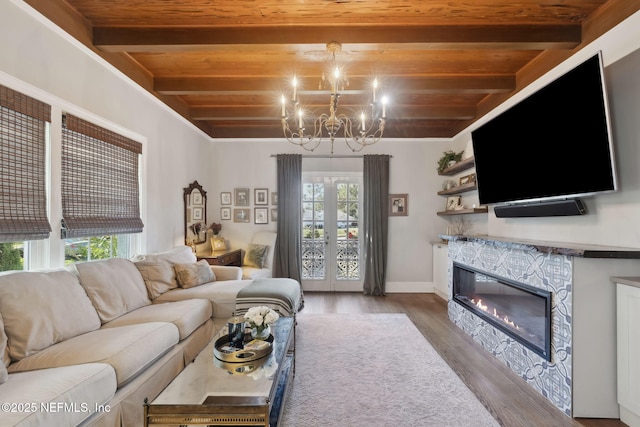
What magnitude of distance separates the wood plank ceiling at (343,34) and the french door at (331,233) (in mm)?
2231

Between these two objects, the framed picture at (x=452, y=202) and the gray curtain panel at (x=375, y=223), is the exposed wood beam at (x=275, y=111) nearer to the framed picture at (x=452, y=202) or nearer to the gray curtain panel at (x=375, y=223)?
the gray curtain panel at (x=375, y=223)

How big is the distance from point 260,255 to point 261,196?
114 cm

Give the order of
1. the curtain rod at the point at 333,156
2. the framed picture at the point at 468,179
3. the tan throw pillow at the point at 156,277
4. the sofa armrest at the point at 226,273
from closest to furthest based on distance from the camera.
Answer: the tan throw pillow at the point at 156,277
the sofa armrest at the point at 226,273
the framed picture at the point at 468,179
the curtain rod at the point at 333,156

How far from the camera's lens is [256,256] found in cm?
488

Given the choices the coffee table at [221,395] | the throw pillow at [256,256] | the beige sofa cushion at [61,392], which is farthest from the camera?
the throw pillow at [256,256]

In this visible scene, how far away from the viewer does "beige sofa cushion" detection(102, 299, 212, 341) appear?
242 cm

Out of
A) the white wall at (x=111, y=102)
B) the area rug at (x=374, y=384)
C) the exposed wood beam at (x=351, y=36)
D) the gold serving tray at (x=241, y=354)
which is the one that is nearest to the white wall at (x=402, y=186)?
the white wall at (x=111, y=102)

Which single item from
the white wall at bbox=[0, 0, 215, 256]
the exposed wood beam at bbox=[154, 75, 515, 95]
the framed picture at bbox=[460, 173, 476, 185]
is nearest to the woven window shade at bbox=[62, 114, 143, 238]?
the white wall at bbox=[0, 0, 215, 256]

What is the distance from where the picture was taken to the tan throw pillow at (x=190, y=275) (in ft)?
11.0

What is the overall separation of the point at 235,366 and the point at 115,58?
2.94 m

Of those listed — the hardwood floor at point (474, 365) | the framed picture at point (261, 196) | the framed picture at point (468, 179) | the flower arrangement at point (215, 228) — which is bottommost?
the hardwood floor at point (474, 365)

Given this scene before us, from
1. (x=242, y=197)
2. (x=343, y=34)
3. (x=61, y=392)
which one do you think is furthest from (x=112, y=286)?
(x=242, y=197)

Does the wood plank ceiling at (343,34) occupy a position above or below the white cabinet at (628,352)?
above

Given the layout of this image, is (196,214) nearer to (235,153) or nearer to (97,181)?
(235,153)
